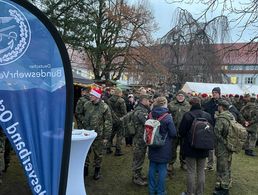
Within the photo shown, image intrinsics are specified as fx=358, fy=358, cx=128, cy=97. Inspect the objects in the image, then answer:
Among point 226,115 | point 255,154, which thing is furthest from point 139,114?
point 255,154

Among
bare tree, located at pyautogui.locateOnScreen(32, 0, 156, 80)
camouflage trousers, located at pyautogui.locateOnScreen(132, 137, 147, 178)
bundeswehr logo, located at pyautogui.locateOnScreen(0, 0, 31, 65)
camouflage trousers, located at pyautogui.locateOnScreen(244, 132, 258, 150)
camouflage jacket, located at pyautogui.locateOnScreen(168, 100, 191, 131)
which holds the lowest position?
camouflage trousers, located at pyautogui.locateOnScreen(244, 132, 258, 150)

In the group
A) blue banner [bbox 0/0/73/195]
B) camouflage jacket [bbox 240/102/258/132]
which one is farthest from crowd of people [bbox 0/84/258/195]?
camouflage jacket [bbox 240/102/258/132]

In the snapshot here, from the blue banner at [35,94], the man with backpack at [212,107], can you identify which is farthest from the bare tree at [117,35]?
the blue banner at [35,94]

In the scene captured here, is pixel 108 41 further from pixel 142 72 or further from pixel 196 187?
pixel 196 187

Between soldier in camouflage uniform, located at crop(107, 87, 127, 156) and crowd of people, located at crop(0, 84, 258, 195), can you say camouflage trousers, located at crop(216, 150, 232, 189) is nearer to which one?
crowd of people, located at crop(0, 84, 258, 195)

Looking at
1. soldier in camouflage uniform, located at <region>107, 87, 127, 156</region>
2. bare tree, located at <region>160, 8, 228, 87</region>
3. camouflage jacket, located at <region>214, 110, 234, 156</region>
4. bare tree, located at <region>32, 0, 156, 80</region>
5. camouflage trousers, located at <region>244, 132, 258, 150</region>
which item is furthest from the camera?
bare tree, located at <region>32, 0, 156, 80</region>

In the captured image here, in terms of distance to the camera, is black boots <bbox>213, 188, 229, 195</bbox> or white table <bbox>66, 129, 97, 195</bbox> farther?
black boots <bbox>213, 188, 229, 195</bbox>

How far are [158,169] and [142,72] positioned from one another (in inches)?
1122

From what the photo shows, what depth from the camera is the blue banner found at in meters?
3.79

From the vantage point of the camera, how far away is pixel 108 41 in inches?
1280

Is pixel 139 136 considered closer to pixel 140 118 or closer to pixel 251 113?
pixel 140 118

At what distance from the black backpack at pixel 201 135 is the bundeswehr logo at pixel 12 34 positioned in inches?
139

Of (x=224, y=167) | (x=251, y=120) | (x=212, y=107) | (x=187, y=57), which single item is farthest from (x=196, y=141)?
(x=187, y=57)

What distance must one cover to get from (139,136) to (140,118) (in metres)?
0.38
